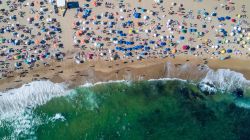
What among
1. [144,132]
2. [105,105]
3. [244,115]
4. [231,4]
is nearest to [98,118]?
[105,105]

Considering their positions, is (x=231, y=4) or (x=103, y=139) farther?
(x=231, y=4)

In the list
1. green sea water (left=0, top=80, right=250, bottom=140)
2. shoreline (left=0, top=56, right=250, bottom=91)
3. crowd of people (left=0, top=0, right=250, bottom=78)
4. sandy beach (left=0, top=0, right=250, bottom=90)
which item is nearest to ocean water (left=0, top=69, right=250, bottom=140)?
green sea water (left=0, top=80, right=250, bottom=140)

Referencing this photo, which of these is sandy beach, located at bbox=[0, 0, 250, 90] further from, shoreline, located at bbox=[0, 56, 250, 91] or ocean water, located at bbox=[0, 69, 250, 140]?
ocean water, located at bbox=[0, 69, 250, 140]

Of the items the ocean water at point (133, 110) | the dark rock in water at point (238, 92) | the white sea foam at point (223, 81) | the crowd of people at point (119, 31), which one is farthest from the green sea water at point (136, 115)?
the crowd of people at point (119, 31)

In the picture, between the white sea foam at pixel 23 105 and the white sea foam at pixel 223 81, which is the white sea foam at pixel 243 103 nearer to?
the white sea foam at pixel 223 81

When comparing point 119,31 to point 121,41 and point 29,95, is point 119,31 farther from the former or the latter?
point 29,95

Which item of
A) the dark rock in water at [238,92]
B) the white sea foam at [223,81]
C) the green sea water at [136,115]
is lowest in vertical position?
the green sea water at [136,115]

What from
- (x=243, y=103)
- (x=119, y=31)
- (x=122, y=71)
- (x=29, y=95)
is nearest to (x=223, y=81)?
(x=243, y=103)

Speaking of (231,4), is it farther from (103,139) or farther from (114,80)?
(103,139)

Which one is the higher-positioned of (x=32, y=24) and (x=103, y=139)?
(x=32, y=24)
